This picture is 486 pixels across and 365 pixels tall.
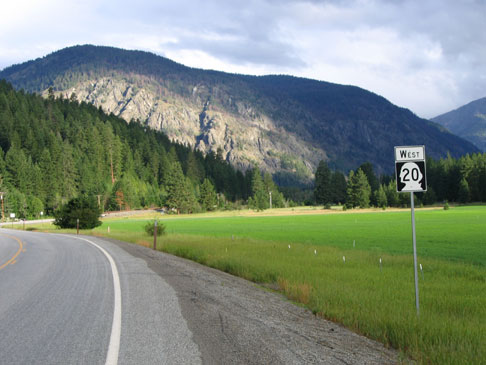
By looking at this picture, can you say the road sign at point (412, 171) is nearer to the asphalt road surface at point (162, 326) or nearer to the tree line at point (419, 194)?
the asphalt road surface at point (162, 326)

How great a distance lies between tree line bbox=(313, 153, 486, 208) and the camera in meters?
124

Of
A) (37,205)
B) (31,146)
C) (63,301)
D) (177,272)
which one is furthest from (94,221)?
(31,146)

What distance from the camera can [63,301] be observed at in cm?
955

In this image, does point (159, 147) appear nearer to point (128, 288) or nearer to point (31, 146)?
point (31, 146)

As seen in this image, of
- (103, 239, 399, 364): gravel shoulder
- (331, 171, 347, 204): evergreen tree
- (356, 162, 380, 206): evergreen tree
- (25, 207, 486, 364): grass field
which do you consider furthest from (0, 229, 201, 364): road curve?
(331, 171, 347, 204): evergreen tree

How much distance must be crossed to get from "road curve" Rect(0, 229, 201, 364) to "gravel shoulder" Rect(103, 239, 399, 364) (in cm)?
38

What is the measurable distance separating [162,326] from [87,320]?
1588 mm

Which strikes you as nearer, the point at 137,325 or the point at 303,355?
the point at 303,355

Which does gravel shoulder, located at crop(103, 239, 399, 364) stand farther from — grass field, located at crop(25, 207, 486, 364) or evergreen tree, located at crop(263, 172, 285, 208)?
evergreen tree, located at crop(263, 172, 285, 208)

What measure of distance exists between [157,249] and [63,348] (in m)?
19.0

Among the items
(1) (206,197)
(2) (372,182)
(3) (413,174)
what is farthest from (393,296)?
(1) (206,197)

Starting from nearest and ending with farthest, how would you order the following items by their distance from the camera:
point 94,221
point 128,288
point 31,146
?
1. point 128,288
2. point 94,221
3. point 31,146

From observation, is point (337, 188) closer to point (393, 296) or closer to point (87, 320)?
point (393, 296)

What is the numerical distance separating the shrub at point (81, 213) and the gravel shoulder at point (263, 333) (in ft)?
156
